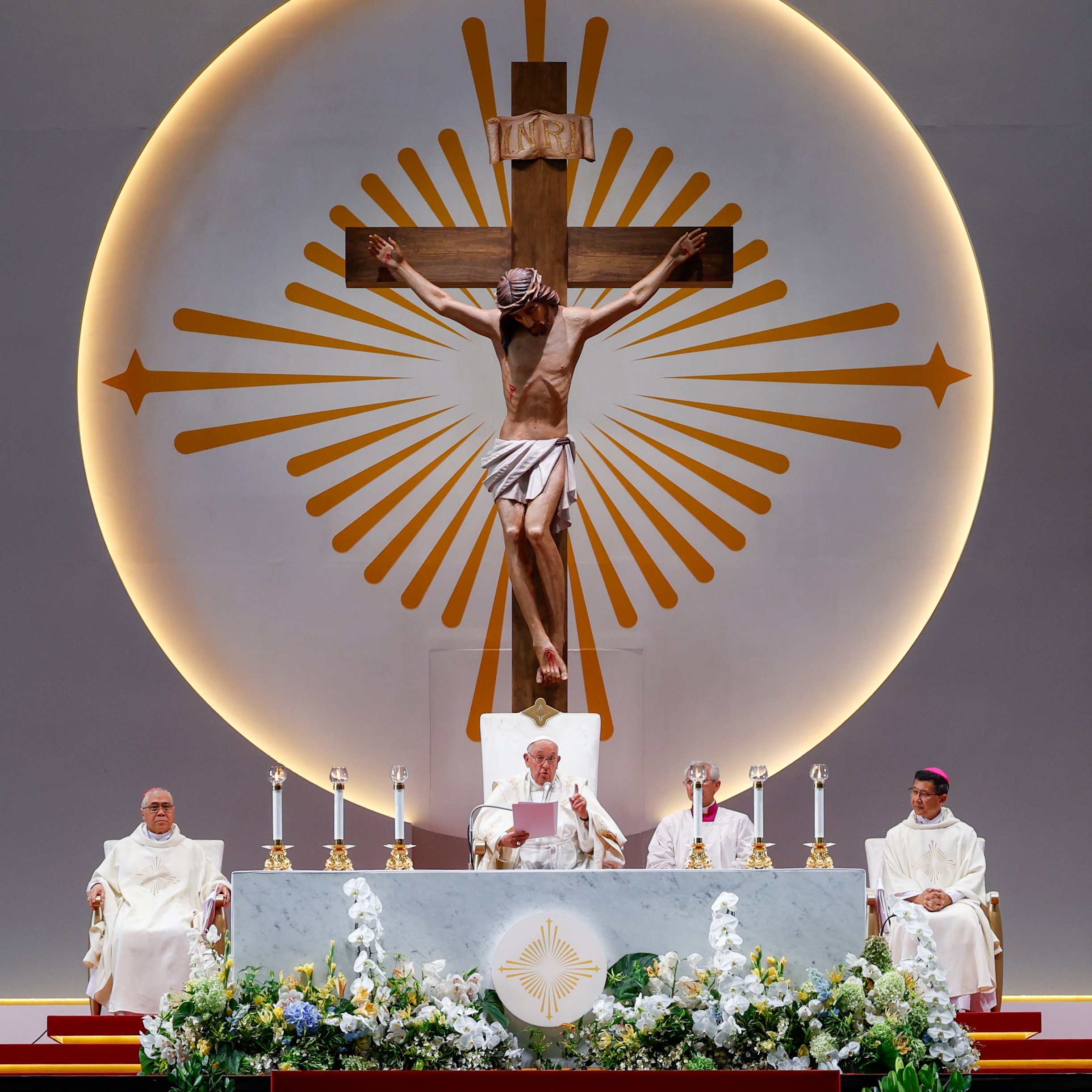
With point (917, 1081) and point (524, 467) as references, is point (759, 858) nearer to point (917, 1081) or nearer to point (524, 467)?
Answer: point (917, 1081)

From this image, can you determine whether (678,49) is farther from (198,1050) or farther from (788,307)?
(198,1050)

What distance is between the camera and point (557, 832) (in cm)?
472

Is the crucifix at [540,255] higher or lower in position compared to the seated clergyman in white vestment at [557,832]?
higher

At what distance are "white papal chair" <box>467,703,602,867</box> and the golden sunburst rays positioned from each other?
853 mm

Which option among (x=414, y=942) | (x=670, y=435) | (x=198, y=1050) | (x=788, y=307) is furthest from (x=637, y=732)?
(x=198, y=1050)

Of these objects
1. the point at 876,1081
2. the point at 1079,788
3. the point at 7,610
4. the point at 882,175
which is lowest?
the point at 876,1081

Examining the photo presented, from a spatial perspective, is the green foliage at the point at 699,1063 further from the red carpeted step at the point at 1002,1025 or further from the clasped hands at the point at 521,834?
the red carpeted step at the point at 1002,1025

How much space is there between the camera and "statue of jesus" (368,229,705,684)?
501 centimetres

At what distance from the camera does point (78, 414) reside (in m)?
6.12

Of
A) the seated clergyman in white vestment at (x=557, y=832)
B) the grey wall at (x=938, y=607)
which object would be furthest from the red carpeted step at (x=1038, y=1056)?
the grey wall at (x=938, y=607)

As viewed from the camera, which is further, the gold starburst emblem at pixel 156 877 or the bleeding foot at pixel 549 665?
the gold starburst emblem at pixel 156 877

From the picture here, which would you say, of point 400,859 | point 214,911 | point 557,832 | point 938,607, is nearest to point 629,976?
point 400,859

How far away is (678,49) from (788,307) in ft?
3.65

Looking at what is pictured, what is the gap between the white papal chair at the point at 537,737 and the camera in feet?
16.9
